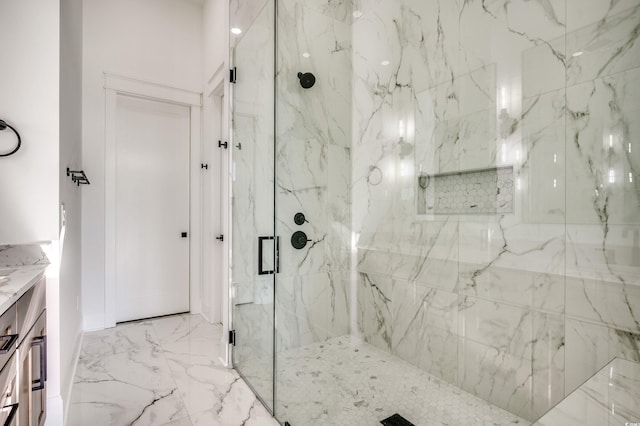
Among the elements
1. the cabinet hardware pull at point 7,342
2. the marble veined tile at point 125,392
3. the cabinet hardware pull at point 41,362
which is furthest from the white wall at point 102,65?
the cabinet hardware pull at point 7,342

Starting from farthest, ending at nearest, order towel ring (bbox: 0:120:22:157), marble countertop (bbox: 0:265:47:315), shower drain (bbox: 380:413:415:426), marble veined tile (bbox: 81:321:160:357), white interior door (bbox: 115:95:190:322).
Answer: white interior door (bbox: 115:95:190:322) < marble veined tile (bbox: 81:321:160:357) < shower drain (bbox: 380:413:415:426) < towel ring (bbox: 0:120:22:157) < marble countertop (bbox: 0:265:47:315)

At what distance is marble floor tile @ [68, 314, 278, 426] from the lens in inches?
69.0

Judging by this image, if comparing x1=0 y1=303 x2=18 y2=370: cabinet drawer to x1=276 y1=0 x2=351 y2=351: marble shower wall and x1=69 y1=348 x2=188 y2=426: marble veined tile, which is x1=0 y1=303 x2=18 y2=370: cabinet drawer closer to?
x1=69 y1=348 x2=188 y2=426: marble veined tile

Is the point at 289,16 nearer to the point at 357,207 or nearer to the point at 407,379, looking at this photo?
the point at 357,207

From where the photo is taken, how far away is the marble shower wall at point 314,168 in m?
2.03

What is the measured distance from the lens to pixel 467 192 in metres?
1.76

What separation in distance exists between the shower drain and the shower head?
198cm

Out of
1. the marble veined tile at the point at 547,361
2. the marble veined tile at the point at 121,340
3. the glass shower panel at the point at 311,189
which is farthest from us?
the marble veined tile at the point at 121,340

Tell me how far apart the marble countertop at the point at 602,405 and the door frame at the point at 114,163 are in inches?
130

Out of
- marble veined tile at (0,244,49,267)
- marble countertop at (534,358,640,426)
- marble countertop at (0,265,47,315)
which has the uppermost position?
marble veined tile at (0,244,49,267)

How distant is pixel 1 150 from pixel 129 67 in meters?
2.03

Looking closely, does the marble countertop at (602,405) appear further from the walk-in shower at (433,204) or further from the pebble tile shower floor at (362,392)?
the pebble tile shower floor at (362,392)

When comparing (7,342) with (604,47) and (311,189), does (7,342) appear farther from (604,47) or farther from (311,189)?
(604,47)

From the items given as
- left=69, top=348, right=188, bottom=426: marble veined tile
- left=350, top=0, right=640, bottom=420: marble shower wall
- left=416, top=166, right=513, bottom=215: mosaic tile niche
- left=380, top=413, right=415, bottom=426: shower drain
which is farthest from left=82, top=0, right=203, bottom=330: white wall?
left=416, top=166, right=513, bottom=215: mosaic tile niche
